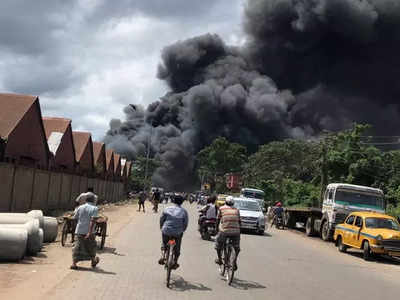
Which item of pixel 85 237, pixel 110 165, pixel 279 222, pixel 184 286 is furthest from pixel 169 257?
pixel 110 165

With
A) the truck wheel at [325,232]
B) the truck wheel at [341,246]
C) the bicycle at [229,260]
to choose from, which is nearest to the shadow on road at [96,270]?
the bicycle at [229,260]

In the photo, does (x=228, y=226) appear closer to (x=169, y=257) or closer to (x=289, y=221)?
(x=169, y=257)

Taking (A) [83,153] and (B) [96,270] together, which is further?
(A) [83,153]

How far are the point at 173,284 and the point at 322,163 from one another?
2889cm

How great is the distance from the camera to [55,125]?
30531 millimetres

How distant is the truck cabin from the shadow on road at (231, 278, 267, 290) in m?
12.1

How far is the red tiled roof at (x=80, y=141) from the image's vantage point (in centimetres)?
3588

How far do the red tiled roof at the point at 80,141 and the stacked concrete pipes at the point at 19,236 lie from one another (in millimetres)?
23588

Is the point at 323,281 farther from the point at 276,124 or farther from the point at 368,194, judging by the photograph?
the point at 276,124

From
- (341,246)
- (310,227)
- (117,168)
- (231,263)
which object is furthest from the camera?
(117,168)

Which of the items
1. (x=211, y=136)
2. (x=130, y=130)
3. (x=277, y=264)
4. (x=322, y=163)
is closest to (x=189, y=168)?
(x=211, y=136)

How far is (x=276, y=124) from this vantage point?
92.5 metres

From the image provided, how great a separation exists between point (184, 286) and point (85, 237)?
7.51 ft

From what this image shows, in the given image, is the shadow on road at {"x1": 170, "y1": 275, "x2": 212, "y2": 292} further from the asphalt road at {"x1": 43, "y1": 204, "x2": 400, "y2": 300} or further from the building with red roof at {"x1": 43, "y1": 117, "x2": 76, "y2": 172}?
the building with red roof at {"x1": 43, "y1": 117, "x2": 76, "y2": 172}
